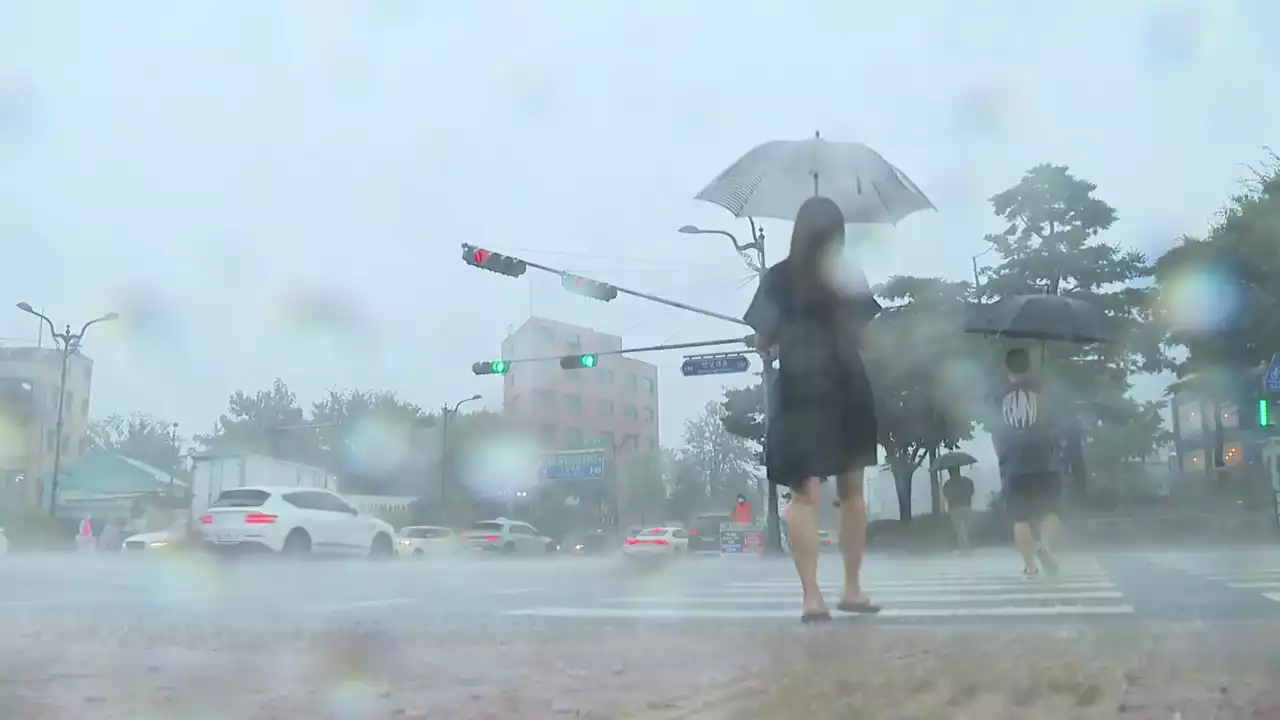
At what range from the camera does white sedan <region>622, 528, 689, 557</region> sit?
A: 98.6ft

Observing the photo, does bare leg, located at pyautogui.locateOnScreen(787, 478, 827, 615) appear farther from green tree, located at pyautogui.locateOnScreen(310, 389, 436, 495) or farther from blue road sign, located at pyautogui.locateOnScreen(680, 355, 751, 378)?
green tree, located at pyautogui.locateOnScreen(310, 389, 436, 495)

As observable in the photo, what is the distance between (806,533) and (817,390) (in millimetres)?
628

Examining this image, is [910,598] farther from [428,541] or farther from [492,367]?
[428,541]

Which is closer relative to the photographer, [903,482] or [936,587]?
[936,587]

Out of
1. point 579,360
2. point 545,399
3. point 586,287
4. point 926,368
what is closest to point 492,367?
point 579,360

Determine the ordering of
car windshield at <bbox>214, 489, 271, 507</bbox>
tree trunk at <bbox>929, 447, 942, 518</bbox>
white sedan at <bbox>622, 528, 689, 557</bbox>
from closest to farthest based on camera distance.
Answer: car windshield at <bbox>214, 489, 271, 507</bbox> → white sedan at <bbox>622, 528, 689, 557</bbox> → tree trunk at <bbox>929, 447, 942, 518</bbox>

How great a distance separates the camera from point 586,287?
21.2 metres

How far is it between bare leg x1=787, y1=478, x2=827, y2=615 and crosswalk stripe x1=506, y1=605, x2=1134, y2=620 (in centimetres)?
41

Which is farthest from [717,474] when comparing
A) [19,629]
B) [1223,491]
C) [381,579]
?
[19,629]

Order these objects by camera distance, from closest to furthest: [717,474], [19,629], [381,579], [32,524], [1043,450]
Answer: [19,629], [1043,450], [381,579], [32,524], [717,474]

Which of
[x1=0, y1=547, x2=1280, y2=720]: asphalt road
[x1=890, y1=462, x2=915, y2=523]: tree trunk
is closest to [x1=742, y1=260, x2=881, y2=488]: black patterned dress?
[x1=0, y1=547, x2=1280, y2=720]: asphalt road

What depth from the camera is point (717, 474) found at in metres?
65.6

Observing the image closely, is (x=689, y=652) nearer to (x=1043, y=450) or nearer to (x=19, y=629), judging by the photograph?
(x=19, y=629)

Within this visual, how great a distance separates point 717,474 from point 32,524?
125 feet
